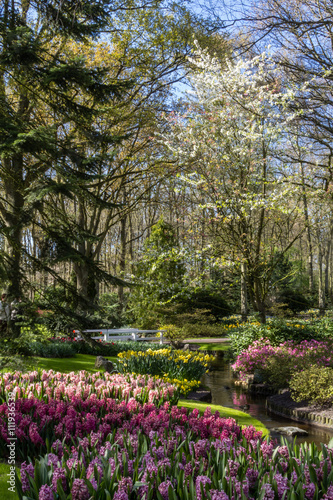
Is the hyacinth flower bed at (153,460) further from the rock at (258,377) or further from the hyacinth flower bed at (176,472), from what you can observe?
the rock at (258,377)

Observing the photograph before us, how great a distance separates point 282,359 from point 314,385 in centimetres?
190

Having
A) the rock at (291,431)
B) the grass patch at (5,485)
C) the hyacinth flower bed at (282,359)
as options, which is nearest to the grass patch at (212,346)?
the hyacinth flower bed at (282,359)

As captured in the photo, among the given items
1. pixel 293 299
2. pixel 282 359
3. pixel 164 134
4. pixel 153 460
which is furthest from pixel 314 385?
pixel 293 299

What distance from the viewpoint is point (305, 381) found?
907 cm

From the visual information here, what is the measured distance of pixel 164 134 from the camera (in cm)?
1523

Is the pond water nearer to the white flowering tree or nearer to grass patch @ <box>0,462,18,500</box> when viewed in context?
the white flowering tree

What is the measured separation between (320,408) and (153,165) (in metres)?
11.8

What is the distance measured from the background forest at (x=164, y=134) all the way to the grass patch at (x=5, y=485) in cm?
248

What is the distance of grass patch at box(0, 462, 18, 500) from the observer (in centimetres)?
345

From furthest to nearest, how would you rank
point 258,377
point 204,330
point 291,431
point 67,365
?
point 204,330 < point 258,377 < point 67,365 < point 291,431

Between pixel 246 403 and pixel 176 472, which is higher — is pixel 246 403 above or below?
below

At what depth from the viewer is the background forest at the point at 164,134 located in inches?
277

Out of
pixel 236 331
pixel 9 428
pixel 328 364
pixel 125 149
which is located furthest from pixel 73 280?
pixel 9 428

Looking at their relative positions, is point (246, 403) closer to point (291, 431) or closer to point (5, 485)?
point (291, 431)
